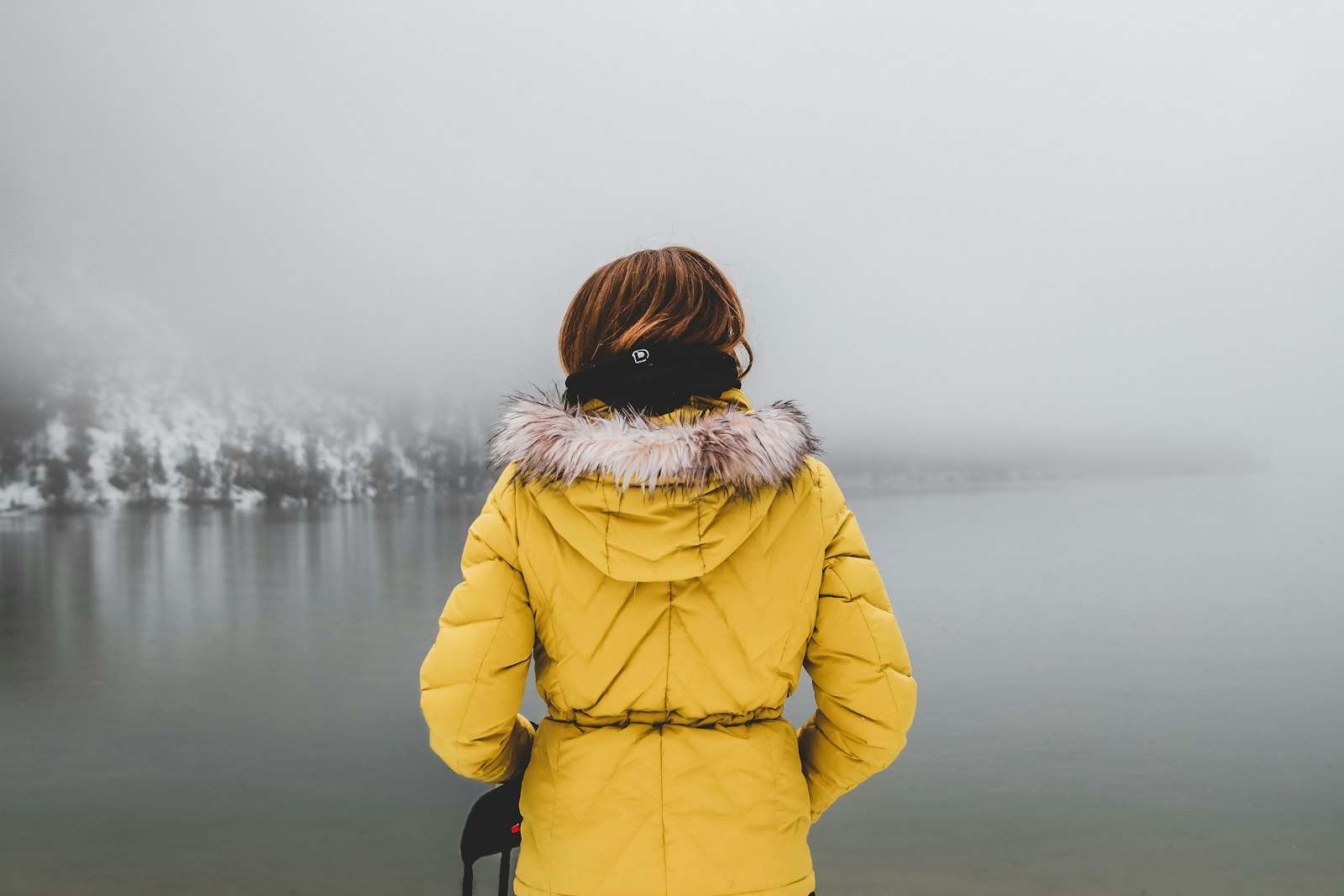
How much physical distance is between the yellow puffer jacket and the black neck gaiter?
3 centimetres

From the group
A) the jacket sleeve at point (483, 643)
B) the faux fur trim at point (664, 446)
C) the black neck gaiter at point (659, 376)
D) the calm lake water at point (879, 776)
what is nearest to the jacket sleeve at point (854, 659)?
the faux fur trim at point (664, 446)

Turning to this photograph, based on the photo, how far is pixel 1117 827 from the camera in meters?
8.20

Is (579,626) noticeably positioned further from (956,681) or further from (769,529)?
(956,681)

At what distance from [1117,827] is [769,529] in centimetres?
Result: 906

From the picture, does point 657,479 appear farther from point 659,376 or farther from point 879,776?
point 879,776

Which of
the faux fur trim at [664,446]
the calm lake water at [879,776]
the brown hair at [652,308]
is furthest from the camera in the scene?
the calm lake water at [879,776]

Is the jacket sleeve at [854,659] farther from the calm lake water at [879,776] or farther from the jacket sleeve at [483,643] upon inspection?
the calm lake water at [879,776]

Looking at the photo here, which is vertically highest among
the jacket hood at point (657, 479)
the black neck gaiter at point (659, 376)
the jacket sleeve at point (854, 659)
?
the black neck gaiter at point (659, 376)

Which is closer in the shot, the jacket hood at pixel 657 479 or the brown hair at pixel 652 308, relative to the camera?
the jacket hood at pixel 657 479

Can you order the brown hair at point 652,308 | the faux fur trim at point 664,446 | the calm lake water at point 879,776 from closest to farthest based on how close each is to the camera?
1. the faux fur trim at point 664,446
2. the brown hair at point 652,308
3. the calm lake water at point 879,776

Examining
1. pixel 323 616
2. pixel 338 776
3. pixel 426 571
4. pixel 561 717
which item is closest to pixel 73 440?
pixel 426 571

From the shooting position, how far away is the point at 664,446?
1195 millimetres

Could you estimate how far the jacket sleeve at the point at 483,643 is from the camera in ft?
4.38

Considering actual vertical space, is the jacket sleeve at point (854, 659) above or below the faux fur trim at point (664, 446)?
below
